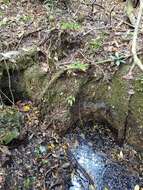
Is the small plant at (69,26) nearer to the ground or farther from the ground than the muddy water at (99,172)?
farther from the ground

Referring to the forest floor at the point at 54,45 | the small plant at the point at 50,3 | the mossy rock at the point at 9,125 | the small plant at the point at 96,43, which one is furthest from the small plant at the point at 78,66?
the small plant at the point at 50,3

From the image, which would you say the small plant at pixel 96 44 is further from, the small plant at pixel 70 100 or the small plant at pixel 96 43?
the small plant at pixel 70 100

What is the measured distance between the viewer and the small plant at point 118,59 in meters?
5.11

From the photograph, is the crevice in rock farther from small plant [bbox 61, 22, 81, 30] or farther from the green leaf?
small plant [bbox 61, 22, 81, 30]

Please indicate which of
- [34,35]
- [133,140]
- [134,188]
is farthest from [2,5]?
[134,188]

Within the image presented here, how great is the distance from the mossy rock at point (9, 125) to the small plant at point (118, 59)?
169 cm

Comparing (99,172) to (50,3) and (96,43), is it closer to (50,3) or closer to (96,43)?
(96,43)

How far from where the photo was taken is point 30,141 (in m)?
4.91

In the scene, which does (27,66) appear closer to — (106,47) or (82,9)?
(106,47)

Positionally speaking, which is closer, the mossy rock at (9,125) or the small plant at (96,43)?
the mossy rock at (9,125)

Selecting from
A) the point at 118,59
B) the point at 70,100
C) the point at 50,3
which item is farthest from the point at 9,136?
the point at 50,3

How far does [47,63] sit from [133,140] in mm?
1853

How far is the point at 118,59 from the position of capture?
514 cm

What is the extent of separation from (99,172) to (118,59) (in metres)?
1.75
